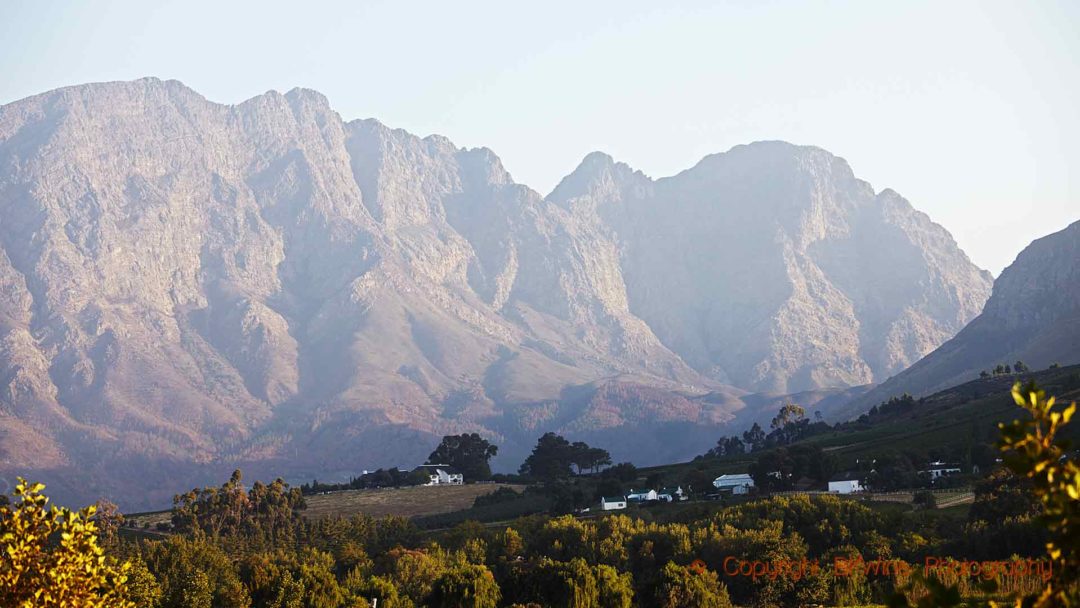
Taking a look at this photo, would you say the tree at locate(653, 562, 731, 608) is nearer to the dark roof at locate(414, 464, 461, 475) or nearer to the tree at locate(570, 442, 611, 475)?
the tree at locate(570, 442, 611, 475)

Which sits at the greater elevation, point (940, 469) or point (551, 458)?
point (551, 458)

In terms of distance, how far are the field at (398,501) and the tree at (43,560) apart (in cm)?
10486

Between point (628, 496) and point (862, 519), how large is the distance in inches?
2166

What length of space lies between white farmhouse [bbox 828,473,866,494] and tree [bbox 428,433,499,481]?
249 ft

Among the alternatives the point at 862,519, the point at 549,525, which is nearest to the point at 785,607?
the point at 862,519

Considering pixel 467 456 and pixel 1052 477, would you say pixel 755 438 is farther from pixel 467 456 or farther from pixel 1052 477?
pixel 1052 477

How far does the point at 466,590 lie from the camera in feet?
196

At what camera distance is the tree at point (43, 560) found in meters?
19.8

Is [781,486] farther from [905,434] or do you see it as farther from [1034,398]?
[1034,398]

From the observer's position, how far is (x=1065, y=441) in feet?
41.2

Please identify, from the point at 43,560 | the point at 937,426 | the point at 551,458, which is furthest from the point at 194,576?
the point at 551,458

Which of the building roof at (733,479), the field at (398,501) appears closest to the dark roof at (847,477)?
the building roof at (733,479)

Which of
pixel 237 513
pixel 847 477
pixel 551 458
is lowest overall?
pixel 847 477

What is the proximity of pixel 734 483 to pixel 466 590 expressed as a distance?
73418 mm
